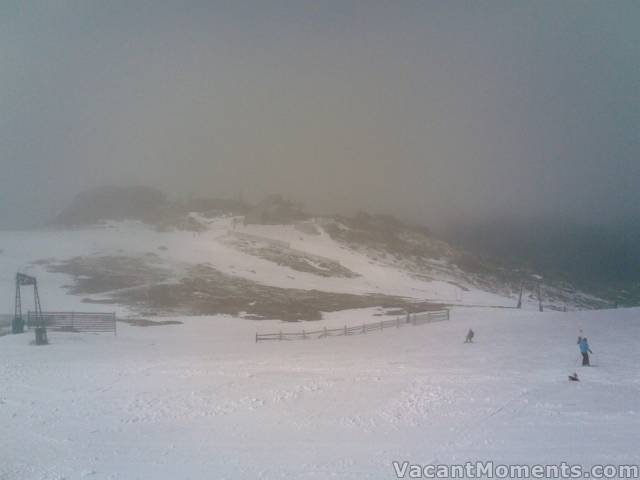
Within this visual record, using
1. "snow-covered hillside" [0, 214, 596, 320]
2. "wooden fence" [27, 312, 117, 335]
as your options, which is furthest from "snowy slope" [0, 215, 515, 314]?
"wooden fence" [27, 312, 117, 335]

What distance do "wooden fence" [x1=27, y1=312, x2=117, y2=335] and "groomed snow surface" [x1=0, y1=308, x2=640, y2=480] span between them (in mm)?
13181

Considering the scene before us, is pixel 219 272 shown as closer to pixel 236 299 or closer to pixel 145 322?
pixel 236 299

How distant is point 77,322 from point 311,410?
35.5 m

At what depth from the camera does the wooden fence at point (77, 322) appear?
42062mm

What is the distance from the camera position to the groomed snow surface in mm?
11281

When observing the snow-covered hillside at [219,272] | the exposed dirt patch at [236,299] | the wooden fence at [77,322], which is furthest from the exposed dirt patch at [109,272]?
the wooden fence at [77,322]

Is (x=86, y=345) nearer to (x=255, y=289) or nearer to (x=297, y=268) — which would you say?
(x=255, y=289)

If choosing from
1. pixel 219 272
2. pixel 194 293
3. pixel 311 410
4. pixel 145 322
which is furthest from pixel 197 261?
pixel 311 410

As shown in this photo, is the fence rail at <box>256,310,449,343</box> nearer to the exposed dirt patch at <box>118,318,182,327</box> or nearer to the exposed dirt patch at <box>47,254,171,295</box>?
the exposed dirt patch at <box>118,318,182,327</box>

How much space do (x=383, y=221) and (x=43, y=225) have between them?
106345mm

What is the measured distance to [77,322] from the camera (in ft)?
147

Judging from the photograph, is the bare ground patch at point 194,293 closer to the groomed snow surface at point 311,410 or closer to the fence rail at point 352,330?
the fence rail at point 352,330

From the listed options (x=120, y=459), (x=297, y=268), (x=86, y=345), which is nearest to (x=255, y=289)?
(x=297, y=268)

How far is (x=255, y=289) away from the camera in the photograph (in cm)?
8012
